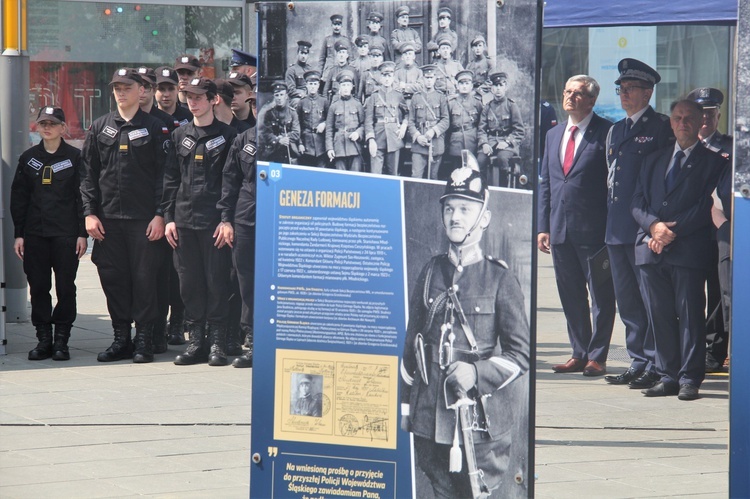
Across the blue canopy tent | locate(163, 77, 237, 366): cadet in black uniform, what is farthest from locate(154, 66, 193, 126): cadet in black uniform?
the blue canopy tent

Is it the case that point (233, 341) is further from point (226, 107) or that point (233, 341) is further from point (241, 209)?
point (226, 107)

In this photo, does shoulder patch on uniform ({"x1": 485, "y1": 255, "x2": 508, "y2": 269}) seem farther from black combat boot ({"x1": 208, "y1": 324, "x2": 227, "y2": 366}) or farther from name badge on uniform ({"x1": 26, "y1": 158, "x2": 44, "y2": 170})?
name badge on uniform ({"x1": 26, "y1": 158, "x2": 44, "y2": 170})

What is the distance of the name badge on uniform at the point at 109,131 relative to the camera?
9.13m

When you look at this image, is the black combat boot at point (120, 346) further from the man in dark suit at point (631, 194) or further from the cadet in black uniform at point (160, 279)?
the man in dark suit at point (631, 194)

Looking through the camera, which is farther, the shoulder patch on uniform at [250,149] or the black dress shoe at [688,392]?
the shoulder patch on uniform at [250,149]

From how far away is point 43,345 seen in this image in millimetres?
9430

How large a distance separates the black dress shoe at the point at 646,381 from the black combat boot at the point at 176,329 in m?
3.93

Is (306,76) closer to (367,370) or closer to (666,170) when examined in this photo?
(367,370)

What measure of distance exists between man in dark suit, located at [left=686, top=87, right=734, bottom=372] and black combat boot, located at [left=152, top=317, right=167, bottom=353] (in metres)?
4.29

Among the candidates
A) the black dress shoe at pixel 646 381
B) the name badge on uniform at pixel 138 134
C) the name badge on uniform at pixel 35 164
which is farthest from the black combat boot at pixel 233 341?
the black dress shoe at pixel 646 381

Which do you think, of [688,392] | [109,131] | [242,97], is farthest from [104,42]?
[688,392]

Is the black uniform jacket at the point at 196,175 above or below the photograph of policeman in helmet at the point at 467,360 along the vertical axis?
above

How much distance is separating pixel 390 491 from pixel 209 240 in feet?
17.1

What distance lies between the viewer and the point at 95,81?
1675 cm
